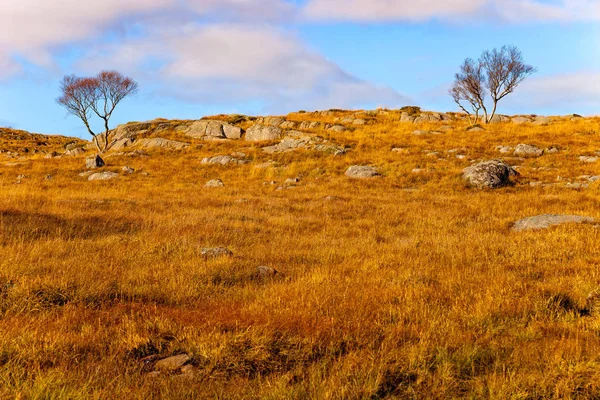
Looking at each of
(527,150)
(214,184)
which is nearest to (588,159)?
(527,150)

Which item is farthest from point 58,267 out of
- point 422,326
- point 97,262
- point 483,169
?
point 483,169

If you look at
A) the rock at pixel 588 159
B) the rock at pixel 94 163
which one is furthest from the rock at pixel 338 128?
the rock at pixel 94 163

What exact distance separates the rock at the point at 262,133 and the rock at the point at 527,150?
1793 centimetres

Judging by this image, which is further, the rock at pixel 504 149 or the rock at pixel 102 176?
the rock at pixel 504 149

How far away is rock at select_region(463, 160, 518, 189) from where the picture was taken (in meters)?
18.5

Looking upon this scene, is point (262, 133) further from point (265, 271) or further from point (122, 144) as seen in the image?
point (265, 271)

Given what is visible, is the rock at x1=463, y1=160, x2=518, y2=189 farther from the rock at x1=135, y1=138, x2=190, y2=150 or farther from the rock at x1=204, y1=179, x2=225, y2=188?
the rock at x1=135, y1=138, x2=190, y2=150

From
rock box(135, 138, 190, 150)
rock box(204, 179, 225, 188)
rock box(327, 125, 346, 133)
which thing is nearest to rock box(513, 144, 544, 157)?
rock box(327, 125, 346, 133)

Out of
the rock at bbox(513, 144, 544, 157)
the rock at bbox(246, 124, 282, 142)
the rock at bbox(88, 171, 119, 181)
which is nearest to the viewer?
the rock at bbox(88, 171, 119, 181)

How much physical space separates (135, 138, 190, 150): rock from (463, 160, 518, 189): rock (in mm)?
22806

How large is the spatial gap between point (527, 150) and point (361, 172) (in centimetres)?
1158

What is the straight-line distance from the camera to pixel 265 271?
7062 millimetres

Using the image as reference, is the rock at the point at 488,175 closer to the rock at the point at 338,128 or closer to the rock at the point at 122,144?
the rock at the point at 338,128

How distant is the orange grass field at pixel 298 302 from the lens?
360 cm
